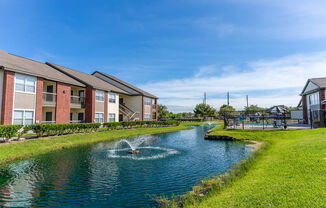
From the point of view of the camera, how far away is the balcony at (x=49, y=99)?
21309 millimetres

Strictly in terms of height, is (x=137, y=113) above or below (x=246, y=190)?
above

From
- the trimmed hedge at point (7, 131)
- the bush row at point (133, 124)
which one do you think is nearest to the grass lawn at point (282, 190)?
the trimmed hedge at point (7, 131)

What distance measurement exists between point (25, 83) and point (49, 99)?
150 inches

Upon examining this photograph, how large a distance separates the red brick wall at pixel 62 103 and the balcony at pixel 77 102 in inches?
54.4

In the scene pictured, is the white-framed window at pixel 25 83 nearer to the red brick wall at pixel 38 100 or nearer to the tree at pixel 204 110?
the red brick wall at pixel 38 100

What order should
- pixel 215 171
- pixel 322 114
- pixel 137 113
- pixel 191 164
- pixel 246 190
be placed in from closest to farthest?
1. pixel 246 190
2. pixel 215 171
3. pixel 191 164
4. pixel 322 114
5. pixel 137 113

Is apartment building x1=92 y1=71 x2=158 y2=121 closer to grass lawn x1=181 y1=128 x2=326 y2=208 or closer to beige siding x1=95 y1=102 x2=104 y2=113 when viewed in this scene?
beige siding x1=95 y1=102 x2=104 y2=113

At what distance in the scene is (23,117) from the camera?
722 inches

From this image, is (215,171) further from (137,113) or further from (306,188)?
(137,113)

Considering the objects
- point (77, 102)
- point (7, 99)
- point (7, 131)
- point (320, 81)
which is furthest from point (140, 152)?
point (320, 81)

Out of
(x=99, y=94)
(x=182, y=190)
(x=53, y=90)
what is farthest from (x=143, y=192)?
(x=99, y=94)

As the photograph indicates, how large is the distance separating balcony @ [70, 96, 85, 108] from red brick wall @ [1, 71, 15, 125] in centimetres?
800

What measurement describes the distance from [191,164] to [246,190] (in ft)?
16.6

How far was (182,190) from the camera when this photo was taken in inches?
261
